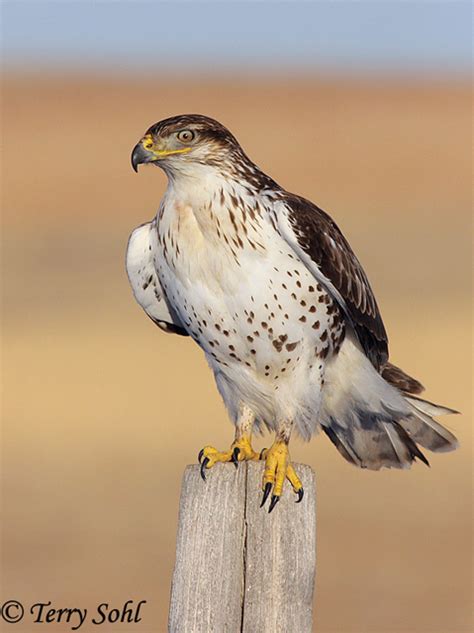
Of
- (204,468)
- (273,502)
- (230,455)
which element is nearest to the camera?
(273,502)

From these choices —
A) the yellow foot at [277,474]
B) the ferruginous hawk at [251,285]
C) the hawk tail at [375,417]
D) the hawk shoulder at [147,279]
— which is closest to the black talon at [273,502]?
the yellow foot at [277,474]

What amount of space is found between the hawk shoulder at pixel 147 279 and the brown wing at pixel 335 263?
69 cm

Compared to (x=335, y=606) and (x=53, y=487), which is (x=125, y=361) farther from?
(x=335, y=606)

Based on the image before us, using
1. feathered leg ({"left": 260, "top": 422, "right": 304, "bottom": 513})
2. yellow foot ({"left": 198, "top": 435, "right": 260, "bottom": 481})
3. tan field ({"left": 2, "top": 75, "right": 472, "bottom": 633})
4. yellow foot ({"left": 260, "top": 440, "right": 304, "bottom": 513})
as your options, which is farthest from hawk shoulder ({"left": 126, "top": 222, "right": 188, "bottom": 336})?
tan field ({"left": 2, "top": 75, "right": 472, "bottom": 633})

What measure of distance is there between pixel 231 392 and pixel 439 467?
21.6ft

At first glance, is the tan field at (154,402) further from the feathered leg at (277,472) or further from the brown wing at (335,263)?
the feathered leg at (277,472)

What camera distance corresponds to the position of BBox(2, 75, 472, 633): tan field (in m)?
10.6

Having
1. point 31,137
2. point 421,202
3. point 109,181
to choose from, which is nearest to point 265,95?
point 31,137

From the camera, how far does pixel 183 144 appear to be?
5.99m

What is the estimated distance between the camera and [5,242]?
24.2m

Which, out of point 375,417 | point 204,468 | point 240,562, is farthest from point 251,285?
point 240,562

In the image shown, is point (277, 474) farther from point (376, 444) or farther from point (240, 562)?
point (376, 444)

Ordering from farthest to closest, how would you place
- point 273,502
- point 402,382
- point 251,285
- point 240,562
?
point 402,382, point 251,285, point 273,502, point 240,562

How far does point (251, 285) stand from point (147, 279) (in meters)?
0.73
